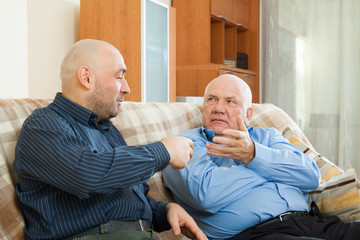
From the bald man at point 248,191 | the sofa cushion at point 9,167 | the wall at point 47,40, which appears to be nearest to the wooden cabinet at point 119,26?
the wall at point 47,40

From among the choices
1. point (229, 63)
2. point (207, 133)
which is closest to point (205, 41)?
point (229, 63)

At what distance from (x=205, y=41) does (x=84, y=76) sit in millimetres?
3641

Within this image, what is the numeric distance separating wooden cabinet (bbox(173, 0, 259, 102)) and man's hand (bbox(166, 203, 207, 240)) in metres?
3.41

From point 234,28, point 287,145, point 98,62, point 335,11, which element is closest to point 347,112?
point 335,11

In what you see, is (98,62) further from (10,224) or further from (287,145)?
(287,145)

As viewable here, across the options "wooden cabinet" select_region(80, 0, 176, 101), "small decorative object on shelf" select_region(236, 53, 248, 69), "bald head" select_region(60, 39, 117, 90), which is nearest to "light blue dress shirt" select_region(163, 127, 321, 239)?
"bald head" select_region(60, 39, 117, 90)

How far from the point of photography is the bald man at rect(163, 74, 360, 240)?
4.83 ft

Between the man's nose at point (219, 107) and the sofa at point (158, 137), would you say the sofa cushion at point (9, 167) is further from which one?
the man's nose at point (219, 107)

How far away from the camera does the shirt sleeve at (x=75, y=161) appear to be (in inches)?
38.4

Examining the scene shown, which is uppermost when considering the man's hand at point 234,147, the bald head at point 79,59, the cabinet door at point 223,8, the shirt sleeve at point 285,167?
the cabinet door at point 223,8

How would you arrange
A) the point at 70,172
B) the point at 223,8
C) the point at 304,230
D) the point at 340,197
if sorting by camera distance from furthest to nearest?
1. the point at 223,8
2. the point at 340,197
3. the point at 304,230
4. the point at 70,172

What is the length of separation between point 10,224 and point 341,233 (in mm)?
1115

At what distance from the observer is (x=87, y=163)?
3.22ft

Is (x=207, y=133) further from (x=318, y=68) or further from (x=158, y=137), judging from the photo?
(x=318, y=68)
